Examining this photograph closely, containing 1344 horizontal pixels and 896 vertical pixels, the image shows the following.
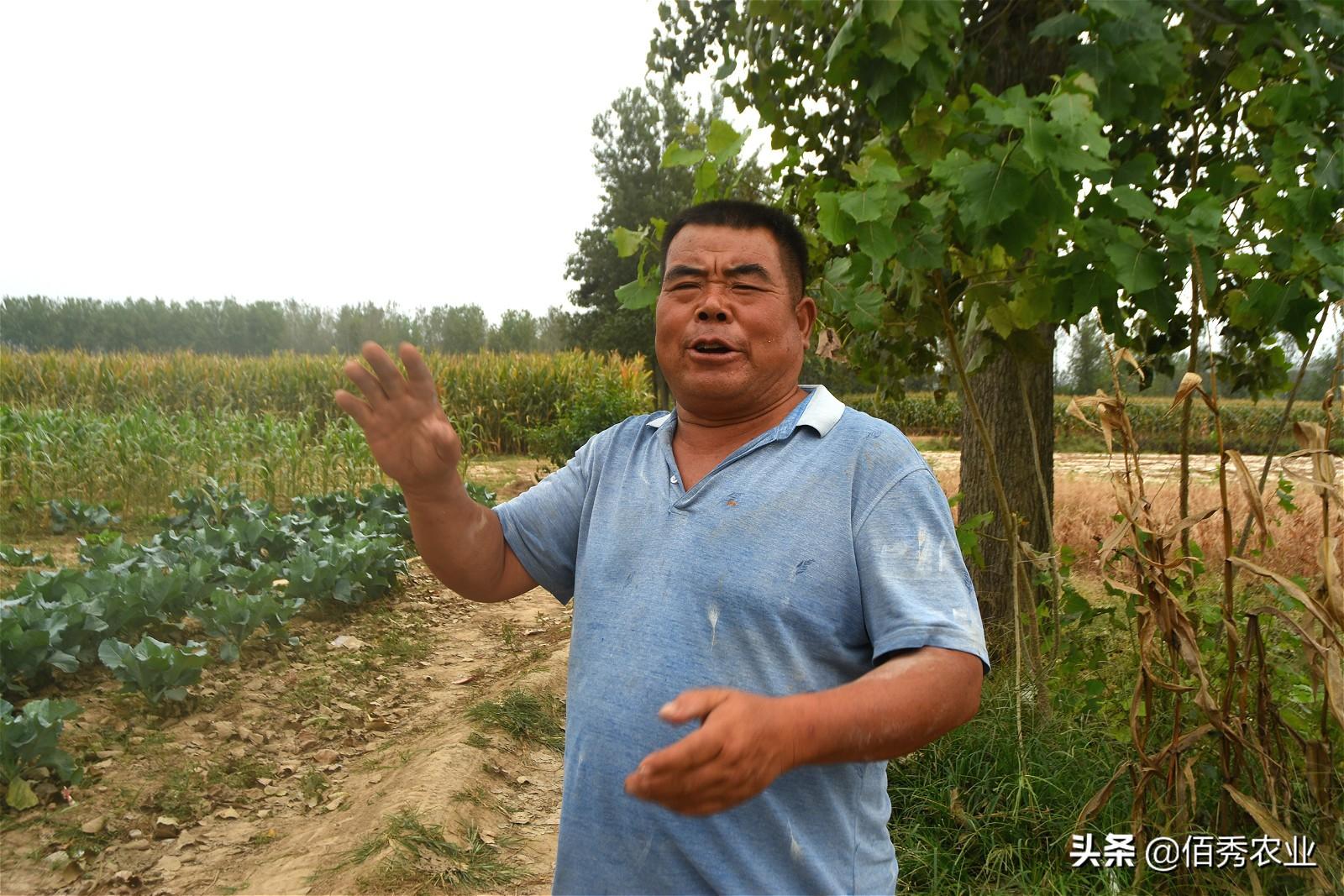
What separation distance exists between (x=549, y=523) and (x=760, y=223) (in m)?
0.64

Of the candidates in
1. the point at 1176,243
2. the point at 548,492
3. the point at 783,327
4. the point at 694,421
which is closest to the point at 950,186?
the point at 1176,243

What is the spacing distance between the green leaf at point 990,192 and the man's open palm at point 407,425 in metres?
1.42

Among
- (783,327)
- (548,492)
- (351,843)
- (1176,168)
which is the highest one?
(1176,168)

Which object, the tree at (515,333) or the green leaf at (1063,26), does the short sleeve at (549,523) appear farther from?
the tree at (515,333)

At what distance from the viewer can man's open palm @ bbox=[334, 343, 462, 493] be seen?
143 cm

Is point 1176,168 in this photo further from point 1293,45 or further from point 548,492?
point 548,492

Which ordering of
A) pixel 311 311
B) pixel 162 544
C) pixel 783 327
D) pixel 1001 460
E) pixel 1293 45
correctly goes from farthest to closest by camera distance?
pixel 162 544 < pixel 1001 460 < pixel 311 311 < pixel 1293 45 < pixel 783 327

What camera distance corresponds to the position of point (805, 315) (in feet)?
5.61

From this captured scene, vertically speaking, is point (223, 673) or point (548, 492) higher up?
point (548, 492)

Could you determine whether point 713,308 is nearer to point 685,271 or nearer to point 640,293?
point 685,271

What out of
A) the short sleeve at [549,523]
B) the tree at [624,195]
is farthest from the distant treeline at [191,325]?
the tree at [624,195]

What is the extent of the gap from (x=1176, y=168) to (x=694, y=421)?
321 cm

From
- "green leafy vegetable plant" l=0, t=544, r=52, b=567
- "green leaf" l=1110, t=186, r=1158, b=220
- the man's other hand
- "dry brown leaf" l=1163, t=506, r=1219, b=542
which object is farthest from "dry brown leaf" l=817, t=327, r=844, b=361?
"green leafy vegetable plant" l=0, t=544, r=52, b=567

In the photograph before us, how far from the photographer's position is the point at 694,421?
1625 millimetres
